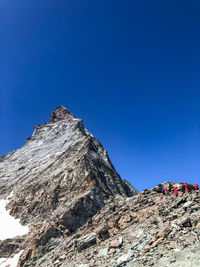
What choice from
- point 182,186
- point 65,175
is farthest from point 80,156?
point 182,186

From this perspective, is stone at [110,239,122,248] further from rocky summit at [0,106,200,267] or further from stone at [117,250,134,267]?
stone at [117,250,134,267]

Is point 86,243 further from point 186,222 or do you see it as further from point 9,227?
point 9,227

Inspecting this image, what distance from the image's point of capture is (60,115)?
116188 millimetres

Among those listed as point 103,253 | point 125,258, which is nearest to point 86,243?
point 103,253

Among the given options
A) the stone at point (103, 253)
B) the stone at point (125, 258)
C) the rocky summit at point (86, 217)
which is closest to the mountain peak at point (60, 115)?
the rocky summit at point (86, 217)

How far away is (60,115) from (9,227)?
85063 mm

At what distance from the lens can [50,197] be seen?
1547 inches

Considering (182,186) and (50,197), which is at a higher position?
(50,197)

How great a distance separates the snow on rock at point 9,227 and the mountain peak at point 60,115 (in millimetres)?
72368

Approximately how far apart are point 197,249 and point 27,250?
78.0 feet

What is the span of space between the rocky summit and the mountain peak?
43369mm

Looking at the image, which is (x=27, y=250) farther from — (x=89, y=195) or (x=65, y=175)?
(x=65, y=175)

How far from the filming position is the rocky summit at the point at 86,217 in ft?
38.8

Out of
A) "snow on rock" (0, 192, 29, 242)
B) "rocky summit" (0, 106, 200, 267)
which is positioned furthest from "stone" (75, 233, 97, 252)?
"snow on rock" (0, 192, 29, 242)
